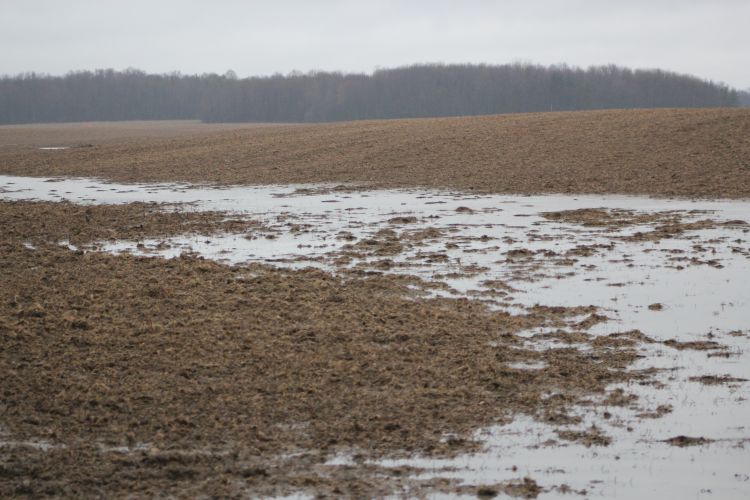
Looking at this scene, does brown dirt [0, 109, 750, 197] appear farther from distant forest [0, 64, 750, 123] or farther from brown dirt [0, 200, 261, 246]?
distant forest [0, 64, 750, 123]

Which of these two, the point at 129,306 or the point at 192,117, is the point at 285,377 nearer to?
the point at 129,306

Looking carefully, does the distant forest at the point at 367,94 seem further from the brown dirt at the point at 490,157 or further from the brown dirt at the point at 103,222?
the brown dirt at the point at 103,222

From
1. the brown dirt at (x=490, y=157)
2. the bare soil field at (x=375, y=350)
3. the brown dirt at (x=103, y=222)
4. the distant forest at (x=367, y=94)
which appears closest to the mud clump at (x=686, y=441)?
the bare soil field at (x=375, y=350)

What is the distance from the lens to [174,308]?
31.0 ft

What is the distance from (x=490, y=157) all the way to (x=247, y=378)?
21990 millimetres

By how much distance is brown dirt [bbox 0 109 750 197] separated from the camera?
75.3 ft

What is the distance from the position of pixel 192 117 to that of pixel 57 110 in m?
21.7

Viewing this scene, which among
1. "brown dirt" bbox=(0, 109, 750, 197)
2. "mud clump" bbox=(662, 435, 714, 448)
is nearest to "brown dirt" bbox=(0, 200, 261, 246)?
"brown dirt" bbox=(0, 109, 750, 197)

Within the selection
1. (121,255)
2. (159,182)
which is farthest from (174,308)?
(159,182)

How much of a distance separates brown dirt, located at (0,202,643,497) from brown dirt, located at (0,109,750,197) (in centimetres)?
1258

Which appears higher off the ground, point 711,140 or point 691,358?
point 711,140

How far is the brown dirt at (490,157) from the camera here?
75.3 feet

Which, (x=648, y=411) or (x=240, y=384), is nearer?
(x=648, y=411)

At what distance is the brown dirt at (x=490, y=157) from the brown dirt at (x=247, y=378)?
41.3 feet
